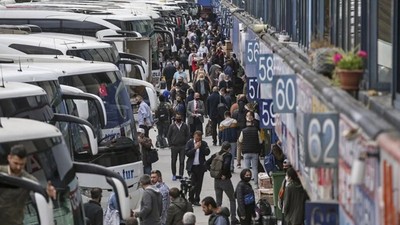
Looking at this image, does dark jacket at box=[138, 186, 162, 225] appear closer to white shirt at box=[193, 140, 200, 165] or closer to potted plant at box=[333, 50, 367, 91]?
white shirt at box=[193, 140, 200, 165]

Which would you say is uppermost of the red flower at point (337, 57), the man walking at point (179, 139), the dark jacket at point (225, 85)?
the red flower at point (337, 57)

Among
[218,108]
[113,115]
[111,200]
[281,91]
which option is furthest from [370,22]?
[218,108]

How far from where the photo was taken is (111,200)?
20875mm

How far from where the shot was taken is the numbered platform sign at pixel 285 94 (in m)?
15.3

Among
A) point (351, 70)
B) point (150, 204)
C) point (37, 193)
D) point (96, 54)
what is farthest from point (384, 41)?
point (96, 54)

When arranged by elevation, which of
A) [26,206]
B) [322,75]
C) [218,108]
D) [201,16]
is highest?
[322,75]

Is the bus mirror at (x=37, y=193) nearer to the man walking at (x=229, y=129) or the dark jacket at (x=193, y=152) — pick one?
the dark jacket at (x=193, y=152)

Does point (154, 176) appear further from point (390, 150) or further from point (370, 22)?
point (390, 150)

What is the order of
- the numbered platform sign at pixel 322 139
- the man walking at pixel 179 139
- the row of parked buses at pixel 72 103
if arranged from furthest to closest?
the man walking at pixel 179 139 < the row of parked buses at pixel 72 103 < the numbered platform sign at pixel 322 139

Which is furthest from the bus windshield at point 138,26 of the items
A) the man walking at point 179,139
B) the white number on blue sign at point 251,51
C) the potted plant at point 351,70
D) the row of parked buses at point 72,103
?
the potted plant at point 351,70

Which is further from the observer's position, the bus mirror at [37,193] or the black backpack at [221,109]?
the black backpack at [221,109]

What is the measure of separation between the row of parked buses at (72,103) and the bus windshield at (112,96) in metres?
0.02

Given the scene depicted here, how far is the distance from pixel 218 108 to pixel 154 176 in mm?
13591

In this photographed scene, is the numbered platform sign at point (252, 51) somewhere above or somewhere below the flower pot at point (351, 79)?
below
